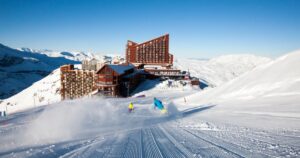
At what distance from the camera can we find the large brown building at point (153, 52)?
70625 millimetres

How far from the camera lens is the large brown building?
70.6 m

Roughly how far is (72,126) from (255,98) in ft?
49.3

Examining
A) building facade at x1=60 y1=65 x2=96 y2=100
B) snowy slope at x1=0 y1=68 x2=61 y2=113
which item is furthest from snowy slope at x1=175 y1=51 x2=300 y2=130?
snowy slope at x1=0 y1=68 x2=61 y2=113

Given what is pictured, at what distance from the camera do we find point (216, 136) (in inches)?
357

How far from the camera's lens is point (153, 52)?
2793 inches

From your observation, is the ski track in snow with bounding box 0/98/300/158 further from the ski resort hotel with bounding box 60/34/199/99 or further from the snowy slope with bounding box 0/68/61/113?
the snowy slope with bounding box 0/68/61/113

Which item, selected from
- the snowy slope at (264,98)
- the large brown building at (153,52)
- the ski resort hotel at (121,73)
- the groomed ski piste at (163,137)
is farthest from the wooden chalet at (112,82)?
the large brown building at (153,52)

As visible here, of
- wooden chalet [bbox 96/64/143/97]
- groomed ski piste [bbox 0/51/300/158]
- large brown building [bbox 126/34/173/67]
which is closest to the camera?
groomed ski piste [bbox 0/51/300/158]

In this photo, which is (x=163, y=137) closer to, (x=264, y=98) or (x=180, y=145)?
(x=180, y=145)

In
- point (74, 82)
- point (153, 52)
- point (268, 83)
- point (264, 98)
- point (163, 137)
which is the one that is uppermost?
point (153, 52)

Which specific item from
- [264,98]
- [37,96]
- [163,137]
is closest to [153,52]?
[37,96]

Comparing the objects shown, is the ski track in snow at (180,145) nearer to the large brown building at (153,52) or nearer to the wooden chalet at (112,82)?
the wooden chalet at (112,82)

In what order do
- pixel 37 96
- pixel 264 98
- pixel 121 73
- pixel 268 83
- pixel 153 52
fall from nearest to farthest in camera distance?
pixel 264 98 → pixel 268 83 → pixel 121 73 → pixel 153 52 → pixel 37 96

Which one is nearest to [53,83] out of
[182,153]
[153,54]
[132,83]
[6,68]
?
[153,54]
